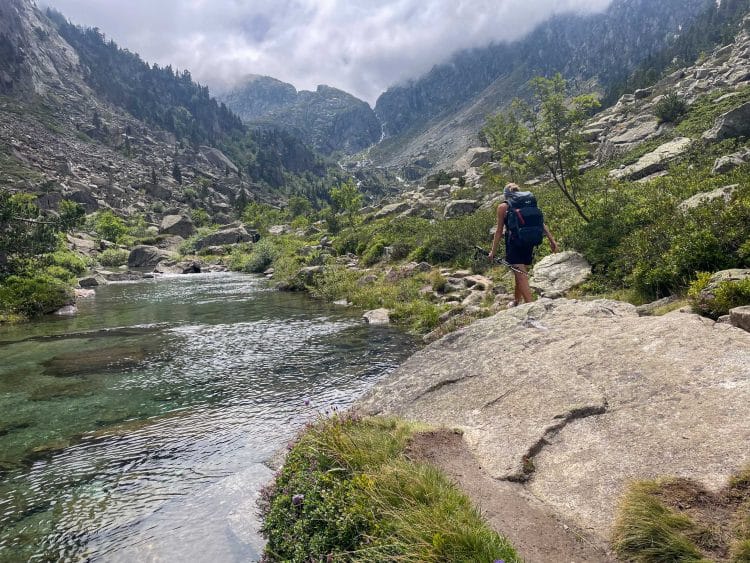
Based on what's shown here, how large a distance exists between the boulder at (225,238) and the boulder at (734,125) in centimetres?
6987

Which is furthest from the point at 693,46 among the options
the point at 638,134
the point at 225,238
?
the point at 225,238

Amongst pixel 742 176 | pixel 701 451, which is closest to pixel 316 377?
pixel 701 451

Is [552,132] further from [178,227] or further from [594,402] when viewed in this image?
[178,227]

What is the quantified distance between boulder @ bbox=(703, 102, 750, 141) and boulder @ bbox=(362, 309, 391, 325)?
24565 mm

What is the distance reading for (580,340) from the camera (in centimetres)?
758

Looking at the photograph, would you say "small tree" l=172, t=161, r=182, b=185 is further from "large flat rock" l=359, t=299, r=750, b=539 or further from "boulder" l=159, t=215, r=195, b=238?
"large flat rock" l=359, t=299, r=750, b=539

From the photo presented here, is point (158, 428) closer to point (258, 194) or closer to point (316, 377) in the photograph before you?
point (316, 377)

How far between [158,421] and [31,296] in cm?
2050

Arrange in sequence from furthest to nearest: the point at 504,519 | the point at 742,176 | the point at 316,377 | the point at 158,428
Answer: the point at 742,176 → the point at 316,377 → the point at 158,428 → the point at 504,519

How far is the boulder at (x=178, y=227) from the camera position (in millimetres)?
90387

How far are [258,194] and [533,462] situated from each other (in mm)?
196657

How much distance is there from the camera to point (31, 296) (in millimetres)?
24031

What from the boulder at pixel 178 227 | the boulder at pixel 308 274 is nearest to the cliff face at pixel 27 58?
the boulder at pixel 178 227

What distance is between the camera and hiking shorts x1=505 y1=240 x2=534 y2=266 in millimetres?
11586
